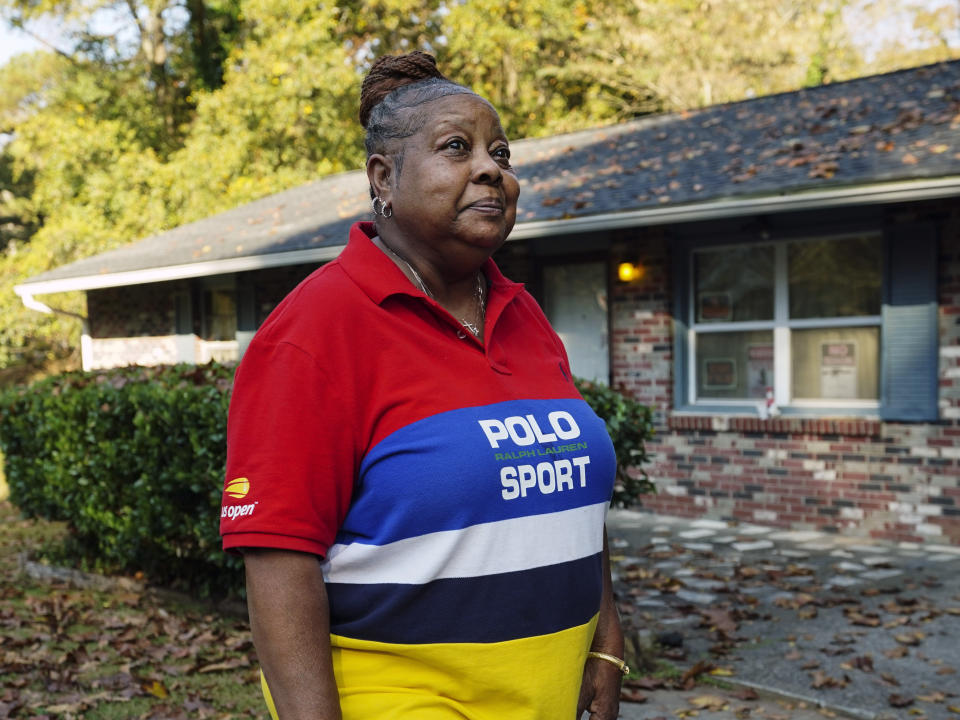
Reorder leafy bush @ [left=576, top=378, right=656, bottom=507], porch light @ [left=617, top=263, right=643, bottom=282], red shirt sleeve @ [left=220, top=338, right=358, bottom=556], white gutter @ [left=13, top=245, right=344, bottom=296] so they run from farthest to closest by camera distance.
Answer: white gutter @ [left=13, top=245, right=344, bottom=296], porch light @ [left=617, top=263, right=643, bottom=282], leafy bush @ [left=576, top=378, right=656, bottom=507], red shirt sleeve @ [left=220, top=338, right=358, bottom=556]

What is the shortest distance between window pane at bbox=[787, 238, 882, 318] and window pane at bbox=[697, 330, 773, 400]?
0.48 metres

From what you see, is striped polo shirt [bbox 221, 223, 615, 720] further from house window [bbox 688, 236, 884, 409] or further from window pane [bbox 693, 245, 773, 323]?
window pane [bbox 693, 245, 773, 323]

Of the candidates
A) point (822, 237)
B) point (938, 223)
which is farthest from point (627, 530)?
point (938, 223)

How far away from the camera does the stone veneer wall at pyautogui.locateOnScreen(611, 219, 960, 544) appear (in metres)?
8.16

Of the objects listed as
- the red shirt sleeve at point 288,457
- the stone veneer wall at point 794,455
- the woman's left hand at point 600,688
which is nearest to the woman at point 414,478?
the red shirt sleeve at point 288,457

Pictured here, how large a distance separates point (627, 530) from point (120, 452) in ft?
15.4

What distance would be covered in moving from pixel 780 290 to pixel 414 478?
815cm

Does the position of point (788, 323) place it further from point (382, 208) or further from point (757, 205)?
point (382, 208)

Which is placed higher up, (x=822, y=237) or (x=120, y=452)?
(x=822, y=237)

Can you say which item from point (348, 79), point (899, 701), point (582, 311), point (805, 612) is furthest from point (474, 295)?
point (348, 79)

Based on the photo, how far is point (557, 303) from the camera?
426 inches

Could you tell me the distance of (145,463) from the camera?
6.07 metres

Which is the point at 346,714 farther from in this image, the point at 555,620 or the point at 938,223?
the point at 938,223

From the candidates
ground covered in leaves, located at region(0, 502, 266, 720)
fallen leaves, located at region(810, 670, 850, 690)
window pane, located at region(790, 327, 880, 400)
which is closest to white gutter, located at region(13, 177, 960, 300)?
window pane, located at region(790, 327, 880, 400)
